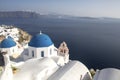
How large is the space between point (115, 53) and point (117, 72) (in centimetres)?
3225

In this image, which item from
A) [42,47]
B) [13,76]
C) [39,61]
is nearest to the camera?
[13,76]

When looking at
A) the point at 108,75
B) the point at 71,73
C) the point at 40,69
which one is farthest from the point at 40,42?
the point at 108,75

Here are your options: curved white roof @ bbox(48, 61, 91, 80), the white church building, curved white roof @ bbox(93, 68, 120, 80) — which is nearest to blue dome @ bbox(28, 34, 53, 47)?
the white church building

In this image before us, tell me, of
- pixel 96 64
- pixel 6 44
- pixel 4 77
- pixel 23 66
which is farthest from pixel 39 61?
pixel 96 64

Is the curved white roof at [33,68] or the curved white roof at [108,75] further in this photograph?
the curved white roof at [108,75]

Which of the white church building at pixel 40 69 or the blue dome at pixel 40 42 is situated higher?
the blue dome at pixel 40 42

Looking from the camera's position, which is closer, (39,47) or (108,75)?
(108,75)

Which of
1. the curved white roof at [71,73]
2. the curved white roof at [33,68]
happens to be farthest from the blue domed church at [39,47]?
the curved white roof at [71,73]

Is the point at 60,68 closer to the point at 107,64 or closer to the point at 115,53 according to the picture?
the point at 107,64

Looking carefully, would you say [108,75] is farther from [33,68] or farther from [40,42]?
[40,42]

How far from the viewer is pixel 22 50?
25.5 meters

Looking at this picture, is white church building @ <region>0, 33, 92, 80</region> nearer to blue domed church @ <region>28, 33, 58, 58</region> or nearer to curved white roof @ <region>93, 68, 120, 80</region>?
blue domed church @ <region>28, 33, 58, 58</region>

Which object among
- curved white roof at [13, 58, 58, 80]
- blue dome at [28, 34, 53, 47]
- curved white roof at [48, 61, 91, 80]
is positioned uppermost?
blue dome at [28, 34, 53, 47]

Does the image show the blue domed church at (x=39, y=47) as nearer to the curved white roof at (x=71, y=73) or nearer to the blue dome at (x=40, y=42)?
the blue dome at (x=40, y=42)
